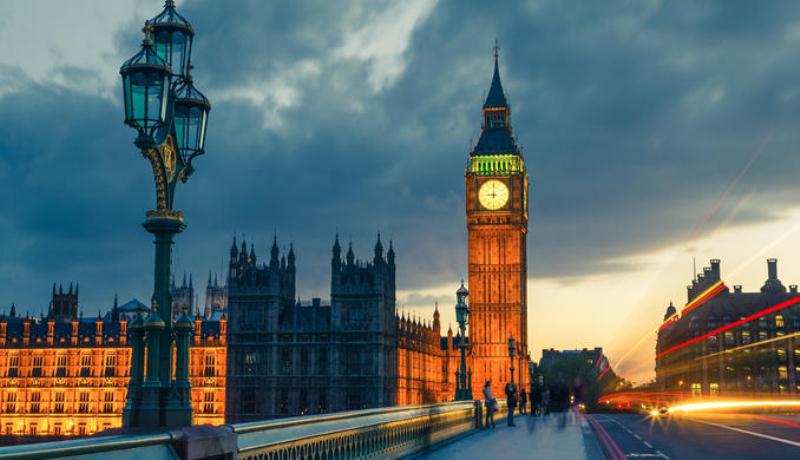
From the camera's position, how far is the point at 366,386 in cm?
11656

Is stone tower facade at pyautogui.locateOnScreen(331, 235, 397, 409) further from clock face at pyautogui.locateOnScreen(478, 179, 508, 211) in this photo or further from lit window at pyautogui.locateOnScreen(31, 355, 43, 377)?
lit window at pyautogui.locateOnScreen(31, 355, 43, 377)

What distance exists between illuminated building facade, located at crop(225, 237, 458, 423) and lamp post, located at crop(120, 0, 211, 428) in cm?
10198

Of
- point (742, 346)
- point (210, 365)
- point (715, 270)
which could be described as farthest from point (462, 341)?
point (715, 270)

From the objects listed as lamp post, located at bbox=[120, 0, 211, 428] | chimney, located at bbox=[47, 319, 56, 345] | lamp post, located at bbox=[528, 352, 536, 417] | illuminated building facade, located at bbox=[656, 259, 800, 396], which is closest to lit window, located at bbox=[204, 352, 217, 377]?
chimney, located at bbox=[47, 319, 56, 345]

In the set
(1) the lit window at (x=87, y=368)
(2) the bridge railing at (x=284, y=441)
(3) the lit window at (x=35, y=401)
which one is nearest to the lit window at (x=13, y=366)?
(3) the lit window at (x=35, y=401)

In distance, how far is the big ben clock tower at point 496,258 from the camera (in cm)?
14100

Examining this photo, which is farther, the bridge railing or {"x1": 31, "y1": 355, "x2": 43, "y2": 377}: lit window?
{"x1": 31, "y1": 355, "x2": 43, "y2": 377}: lit window

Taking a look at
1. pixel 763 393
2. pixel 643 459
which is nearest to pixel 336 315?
pixel 763 393

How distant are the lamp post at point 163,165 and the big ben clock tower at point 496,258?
126606 mm

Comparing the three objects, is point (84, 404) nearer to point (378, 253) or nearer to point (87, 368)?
point (87, 368)

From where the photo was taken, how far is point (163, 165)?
1427cm

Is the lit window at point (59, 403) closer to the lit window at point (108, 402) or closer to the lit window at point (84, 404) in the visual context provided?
the lit window at point (84, 404)

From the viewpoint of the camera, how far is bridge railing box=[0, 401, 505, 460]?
25.3 ft

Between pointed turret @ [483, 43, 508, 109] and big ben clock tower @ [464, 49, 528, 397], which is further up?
pointed turret @ [483, 43, 508, 109]
